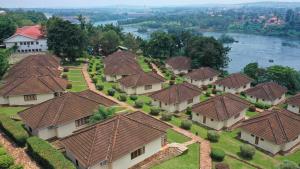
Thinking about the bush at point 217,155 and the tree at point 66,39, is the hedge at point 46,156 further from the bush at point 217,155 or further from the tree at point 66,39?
the tree at point 66,39

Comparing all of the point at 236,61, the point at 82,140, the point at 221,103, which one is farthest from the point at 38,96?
the point at 236,61

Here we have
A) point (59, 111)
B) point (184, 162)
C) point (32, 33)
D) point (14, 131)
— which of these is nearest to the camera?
point (184, 162)

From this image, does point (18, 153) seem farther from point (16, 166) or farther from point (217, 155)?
point (217, 155)

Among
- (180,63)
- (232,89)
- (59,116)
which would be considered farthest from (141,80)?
(180,63)

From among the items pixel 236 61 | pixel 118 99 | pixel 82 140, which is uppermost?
pixel 82 140

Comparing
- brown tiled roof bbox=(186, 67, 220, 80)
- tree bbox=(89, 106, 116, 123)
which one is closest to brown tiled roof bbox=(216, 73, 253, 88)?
brown tiled roof bbox=(186, 67, 220, 80)

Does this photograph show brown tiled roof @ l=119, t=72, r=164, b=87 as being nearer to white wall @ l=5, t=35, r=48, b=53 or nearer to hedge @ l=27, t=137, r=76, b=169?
hedge @ l=27, t=137, r=76, b=169

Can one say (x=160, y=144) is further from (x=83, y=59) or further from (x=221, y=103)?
(x=83, y=59)
